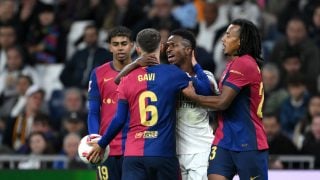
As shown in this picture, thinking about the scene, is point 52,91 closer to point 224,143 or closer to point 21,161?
point 21,161

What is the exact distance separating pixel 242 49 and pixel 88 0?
9.39m

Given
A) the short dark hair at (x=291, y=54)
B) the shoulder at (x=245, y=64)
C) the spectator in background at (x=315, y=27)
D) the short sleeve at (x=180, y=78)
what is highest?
the spectator in background at (x=315, y=27)

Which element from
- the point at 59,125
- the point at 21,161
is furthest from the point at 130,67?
the point at 59,125

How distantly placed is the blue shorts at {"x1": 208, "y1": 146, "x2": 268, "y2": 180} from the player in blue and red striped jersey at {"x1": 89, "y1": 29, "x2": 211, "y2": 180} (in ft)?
1.23

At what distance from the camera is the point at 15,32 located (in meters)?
19.8

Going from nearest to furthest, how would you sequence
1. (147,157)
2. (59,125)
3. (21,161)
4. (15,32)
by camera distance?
1. (147,157)
2. (21,161)
3. (59,125)
4. (15,32)

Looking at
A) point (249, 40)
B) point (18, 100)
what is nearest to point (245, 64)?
point (249, 40)

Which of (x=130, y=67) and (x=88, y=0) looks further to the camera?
(x=88, y=0)

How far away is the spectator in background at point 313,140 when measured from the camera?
15.5 meters

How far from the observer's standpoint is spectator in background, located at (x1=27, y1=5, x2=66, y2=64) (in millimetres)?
19312

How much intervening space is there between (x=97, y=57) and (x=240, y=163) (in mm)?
7110

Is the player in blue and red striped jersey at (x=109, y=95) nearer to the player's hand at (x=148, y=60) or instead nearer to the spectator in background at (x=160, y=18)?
the player's hand at (x=148, y=60)

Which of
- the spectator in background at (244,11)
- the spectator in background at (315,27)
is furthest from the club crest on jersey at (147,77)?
the spectator in background at (244,11)

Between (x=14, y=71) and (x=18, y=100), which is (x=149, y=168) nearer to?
(x=18, y=100)
